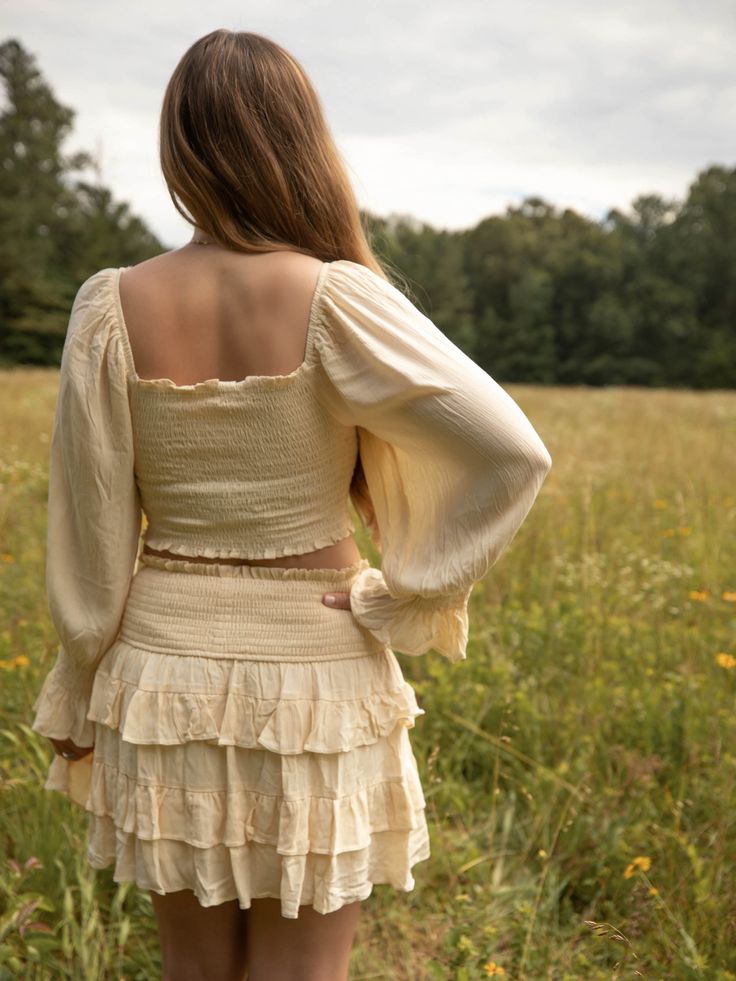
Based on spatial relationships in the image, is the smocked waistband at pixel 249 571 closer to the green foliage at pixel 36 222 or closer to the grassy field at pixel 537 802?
the grassy field at pixel 537 802

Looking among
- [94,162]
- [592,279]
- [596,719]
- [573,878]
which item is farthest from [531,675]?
[592,279]

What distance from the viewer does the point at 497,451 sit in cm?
138

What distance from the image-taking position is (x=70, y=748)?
5.42 feet

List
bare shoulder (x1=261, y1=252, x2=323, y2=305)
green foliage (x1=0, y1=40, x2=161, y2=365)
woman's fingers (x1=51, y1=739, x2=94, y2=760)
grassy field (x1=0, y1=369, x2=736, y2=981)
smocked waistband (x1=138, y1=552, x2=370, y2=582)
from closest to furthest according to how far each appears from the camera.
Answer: bare shoulder (x1=261, y1=252, x2=323, y2=305) → smocked waistband (x1=138, y1=552, x2=370, y2=582) → woman's fingers (x1=51, y1=739, x2=94, y2=760) → grassy field (x1=0, y1=369, x2=736, y2=981) → green foliage (x1=0, y1=40, x2=161, y2=365)

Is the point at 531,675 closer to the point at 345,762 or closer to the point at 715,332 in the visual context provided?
the point at 345,762

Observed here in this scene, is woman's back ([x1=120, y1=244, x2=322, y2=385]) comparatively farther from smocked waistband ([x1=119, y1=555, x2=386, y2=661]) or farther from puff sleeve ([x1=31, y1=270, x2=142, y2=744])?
smocked waistband ([x1=119, y1=555, x2=386, y2=661])

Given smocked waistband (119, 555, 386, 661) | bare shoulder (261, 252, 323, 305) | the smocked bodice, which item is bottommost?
smocked waistband (119, 555, 386, 661)

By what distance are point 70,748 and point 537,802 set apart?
1.53 metres

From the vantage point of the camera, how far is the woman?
136cm

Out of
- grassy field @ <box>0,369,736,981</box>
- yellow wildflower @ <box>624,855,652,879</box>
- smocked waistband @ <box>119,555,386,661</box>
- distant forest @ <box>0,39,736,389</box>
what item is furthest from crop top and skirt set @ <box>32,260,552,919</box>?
distant forest @ <box>0,39,736,389</box>

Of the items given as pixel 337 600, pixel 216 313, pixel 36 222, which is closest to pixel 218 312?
pixel 216 313

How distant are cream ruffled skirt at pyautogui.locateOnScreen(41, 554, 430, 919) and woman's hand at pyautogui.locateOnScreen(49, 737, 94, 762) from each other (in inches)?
6.8

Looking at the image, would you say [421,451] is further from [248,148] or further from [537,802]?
[537,802]

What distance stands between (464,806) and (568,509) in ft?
7.09
